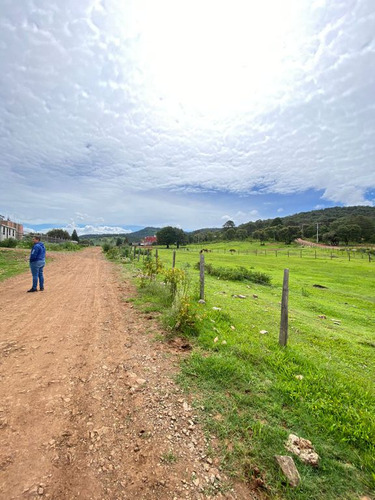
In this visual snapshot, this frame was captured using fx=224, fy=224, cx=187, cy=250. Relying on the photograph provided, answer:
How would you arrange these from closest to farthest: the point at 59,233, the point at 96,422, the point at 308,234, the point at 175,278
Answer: the point at 96,422, the point at 175,278, the point at 308,234, the point at 59,233

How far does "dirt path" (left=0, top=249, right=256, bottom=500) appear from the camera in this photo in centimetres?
217

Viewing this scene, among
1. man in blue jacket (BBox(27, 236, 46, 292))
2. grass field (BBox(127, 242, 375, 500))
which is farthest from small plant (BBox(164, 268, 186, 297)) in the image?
man in blue jacket (BBox(27, 236, 46, 292))

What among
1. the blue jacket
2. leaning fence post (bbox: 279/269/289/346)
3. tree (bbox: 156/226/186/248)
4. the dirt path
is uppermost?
tree (bbox: 156/226/186/248)

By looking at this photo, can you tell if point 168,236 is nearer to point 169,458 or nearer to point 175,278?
point 175,278

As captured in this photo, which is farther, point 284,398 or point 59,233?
point 59,233

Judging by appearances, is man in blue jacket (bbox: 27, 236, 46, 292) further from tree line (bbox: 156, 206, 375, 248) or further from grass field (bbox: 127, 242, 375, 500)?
tree line (bbox: 156, 206, 375, 248)

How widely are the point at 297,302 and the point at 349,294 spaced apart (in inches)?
239

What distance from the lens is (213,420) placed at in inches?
117

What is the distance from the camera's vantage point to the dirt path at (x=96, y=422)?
2.17 metres

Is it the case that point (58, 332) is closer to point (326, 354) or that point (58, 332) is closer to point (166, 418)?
point (166, 418)

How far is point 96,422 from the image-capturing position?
2877mm

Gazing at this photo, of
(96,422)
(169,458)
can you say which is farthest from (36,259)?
(169,458)

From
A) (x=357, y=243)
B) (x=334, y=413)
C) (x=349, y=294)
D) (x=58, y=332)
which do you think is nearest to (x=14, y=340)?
(x=58, y=332)

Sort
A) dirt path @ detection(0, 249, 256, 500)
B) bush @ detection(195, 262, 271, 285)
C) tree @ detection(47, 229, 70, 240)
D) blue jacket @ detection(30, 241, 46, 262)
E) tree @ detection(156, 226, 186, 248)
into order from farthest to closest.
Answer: tree @ detection(47, 229, 70, 240) → tree @ detection(156, 226, 186, 248) → bush @ detection(195, 262, 271, 285) → blue jacket @ detection(30, 241, 46, 262) → dirt path @ detection(0, 249, 256, 500)
